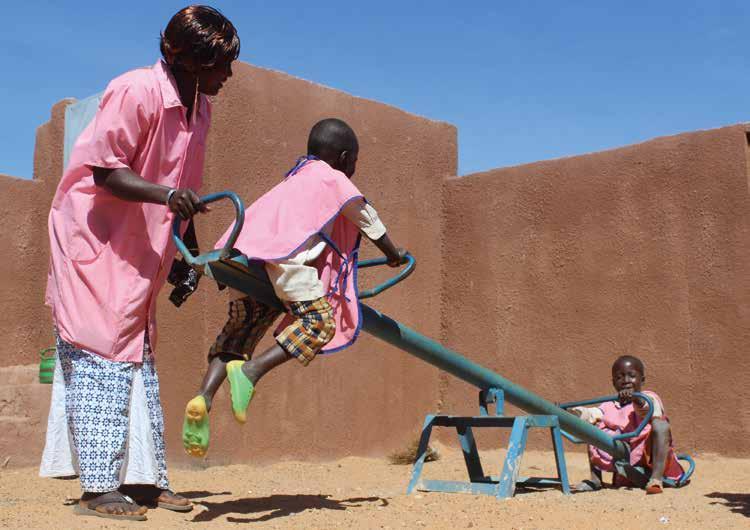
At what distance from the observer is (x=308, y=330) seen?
3.24 meters

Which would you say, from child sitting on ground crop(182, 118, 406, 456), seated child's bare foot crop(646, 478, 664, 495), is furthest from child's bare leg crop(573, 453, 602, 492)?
child sitting on ground crop(182, 118, 406, 456)

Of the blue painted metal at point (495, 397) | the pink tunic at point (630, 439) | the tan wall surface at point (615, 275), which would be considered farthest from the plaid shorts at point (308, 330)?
the tan wall surface at point (615, 275)

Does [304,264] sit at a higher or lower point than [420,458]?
higher

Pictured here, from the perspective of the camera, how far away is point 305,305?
10.6 feet

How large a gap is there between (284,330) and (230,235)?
42 centimetres

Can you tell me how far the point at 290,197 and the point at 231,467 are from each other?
2.47 metres

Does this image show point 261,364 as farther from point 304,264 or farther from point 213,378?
point 304,264

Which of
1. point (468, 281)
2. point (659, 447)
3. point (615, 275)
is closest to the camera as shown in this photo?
point (659, 447)

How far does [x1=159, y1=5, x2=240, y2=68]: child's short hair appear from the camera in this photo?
128 inches

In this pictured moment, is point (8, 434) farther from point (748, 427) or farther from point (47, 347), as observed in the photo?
point (748, 427)

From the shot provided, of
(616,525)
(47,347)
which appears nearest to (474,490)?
(616,525)

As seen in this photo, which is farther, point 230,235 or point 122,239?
point 122,239

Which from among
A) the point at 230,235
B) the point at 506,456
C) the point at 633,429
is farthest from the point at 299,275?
the point at 633,429

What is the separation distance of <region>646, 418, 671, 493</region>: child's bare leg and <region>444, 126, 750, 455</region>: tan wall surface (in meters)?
1.03
